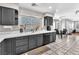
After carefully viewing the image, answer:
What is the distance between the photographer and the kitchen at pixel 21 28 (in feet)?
8.91

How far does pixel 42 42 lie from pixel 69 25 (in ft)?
5.95

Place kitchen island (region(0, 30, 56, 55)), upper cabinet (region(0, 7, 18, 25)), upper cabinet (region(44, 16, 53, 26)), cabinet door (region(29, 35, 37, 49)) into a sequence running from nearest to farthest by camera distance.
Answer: kitchen island (region(0, 30, 56, 55)) → upper cabinet (region(0, 7, 18, 25)) → cabinet door (region(29, 35, 37, 49)) → upper cabinet (region(44, 16, 53, 26))

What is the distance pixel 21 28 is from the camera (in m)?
3.78

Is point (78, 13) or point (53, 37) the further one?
point (53, 37)

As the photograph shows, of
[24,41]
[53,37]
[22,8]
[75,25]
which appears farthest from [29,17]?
[75,25]

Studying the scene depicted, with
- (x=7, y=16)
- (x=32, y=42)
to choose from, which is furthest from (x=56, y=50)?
(x=7, y=16)

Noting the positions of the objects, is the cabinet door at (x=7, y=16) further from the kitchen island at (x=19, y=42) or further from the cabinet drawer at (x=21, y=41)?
the cabinet drawer at (x=21, y=41)

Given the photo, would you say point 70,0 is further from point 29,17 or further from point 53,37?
point 53,37

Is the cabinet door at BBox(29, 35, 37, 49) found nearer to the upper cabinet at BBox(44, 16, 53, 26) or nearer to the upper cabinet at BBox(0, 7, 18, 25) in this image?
the upper cabinet at BBox(0, 7, 18, 25)

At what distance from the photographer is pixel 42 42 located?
4312mm

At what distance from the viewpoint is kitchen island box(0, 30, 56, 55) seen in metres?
2.52

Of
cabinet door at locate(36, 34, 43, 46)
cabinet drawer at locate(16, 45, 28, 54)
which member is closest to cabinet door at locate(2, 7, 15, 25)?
cabinet drawer at locate(16, 45, 28, 54)

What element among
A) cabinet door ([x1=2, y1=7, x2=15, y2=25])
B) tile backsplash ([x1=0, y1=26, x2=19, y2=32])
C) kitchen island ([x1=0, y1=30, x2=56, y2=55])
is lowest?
kitchen island ([x1=0, y1=30, x2=56, y2=55])

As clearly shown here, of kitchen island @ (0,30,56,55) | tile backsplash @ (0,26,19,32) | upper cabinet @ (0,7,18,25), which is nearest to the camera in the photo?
kitchen island @ (0,30,56,55)
